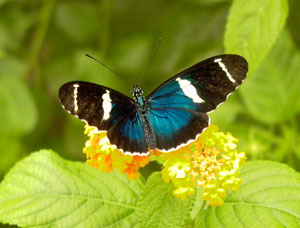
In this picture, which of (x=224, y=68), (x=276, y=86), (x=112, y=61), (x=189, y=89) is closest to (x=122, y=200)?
(x=189, y=89)

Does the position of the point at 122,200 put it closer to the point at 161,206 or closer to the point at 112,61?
the point at 161,206

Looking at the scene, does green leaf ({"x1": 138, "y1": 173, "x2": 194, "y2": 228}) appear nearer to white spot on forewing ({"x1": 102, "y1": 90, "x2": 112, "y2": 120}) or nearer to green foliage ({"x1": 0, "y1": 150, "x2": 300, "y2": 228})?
green foliage ({"x1": 0, "y1": 150, "x2": 300, "y2": 228})

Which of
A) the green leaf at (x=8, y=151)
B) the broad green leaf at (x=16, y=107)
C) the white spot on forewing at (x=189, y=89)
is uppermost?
the broad green leaf at (x=16, y=107)

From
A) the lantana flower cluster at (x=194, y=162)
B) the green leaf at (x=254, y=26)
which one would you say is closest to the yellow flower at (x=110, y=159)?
the lantana flower cluster at (x=194, y=162)

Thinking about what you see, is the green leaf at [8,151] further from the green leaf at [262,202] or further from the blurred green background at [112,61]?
the green leaf at [262,202]

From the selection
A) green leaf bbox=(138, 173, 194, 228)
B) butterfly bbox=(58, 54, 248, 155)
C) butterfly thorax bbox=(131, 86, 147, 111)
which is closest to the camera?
green leaf bbox=(138, 173, 194, 228)

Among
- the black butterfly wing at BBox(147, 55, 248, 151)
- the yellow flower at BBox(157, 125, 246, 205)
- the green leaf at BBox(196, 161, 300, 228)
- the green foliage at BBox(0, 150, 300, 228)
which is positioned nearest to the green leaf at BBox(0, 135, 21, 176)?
the green foliage at BBox(0, 150, 300, 228)

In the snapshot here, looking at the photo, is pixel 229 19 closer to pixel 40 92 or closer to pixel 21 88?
pixel 21 88
